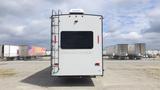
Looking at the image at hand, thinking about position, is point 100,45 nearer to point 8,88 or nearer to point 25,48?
point 8,88

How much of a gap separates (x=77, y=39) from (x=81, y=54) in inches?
31.1

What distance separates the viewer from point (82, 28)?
55.8 feet

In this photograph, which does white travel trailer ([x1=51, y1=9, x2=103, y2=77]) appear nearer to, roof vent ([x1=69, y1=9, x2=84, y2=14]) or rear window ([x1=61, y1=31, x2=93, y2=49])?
rear window ([x1=61, y1=31, x2=93, y2=49])

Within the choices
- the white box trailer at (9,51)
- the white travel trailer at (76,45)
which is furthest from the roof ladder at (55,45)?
the white box trailer at (9,51)

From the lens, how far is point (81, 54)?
16.9 meters

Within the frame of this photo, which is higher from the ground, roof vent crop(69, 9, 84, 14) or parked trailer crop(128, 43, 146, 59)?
roof vent crop(69, 9, 84, 14)

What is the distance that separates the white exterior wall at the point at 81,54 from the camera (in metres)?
16.8

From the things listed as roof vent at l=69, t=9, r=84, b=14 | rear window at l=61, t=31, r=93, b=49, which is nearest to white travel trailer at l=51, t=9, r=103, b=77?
rear window at l=61, t=31, r=93, b=49

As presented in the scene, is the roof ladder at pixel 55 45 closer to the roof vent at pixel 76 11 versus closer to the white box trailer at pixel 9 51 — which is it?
the roof vent at pixel 76 11

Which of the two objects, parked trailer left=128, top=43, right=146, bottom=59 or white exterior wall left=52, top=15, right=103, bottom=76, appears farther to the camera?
parked trailer left=128, top=43, right=146, bottom=59

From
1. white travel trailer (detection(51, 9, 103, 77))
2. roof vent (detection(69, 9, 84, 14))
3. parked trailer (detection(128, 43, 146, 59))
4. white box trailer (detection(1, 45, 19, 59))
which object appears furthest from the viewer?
parked trailer (detection(128, 43, 146, 59))

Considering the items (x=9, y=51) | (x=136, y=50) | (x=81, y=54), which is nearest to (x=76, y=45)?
(x=81, y=54)

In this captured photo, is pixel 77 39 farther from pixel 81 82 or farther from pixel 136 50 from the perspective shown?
pixel 136 50

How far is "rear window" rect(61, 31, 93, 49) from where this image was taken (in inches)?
666
